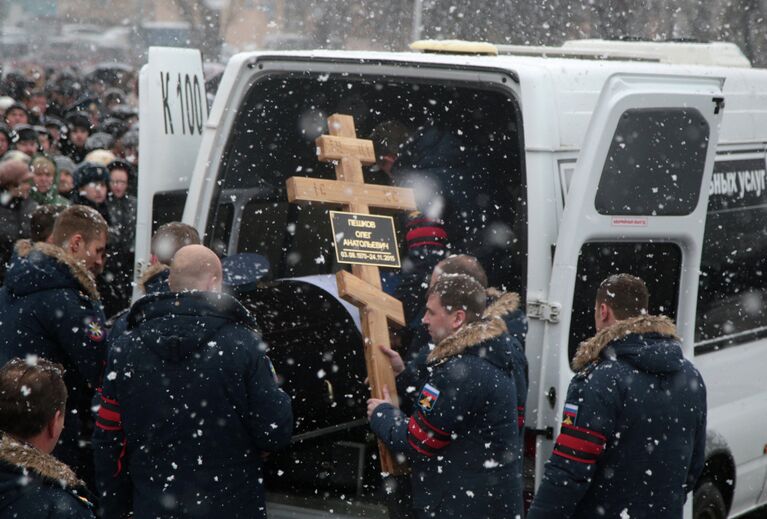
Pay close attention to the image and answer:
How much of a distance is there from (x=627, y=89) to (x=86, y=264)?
→ 7.85 feet

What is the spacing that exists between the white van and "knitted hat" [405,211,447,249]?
0.87 ft

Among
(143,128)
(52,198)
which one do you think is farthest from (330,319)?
(52,198)

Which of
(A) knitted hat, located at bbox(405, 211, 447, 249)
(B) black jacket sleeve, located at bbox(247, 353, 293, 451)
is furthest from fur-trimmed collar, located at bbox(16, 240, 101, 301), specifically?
(A) knitted hat, located at bbox(405, 211, 447, 249)

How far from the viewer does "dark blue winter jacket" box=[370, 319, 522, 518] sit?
4484mm

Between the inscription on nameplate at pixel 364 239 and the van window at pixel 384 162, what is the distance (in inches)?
29.6

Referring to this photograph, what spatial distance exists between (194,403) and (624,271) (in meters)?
1.98

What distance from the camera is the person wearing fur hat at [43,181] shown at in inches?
355

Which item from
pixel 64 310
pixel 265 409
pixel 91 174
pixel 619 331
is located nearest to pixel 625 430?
pixel 619 331

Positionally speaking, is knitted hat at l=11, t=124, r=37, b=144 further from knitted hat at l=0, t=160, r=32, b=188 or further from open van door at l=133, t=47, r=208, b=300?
open van door at l=133, t=47, r=208, b=300

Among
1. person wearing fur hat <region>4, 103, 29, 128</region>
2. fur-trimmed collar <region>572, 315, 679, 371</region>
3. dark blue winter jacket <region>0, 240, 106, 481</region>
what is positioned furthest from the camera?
person wearing fur hat <region>4, 103, 29, 128</region>

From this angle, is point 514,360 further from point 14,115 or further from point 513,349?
point 14,115

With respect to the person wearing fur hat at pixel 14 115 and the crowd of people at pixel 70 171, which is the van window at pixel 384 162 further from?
the person wearing fur hat at pixel 14 115

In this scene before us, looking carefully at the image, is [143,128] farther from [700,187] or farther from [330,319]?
[700,187]

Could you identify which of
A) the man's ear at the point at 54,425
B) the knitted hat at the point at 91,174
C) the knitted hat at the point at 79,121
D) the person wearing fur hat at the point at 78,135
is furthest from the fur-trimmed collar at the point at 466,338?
the knitted hat at the point at 79,121
